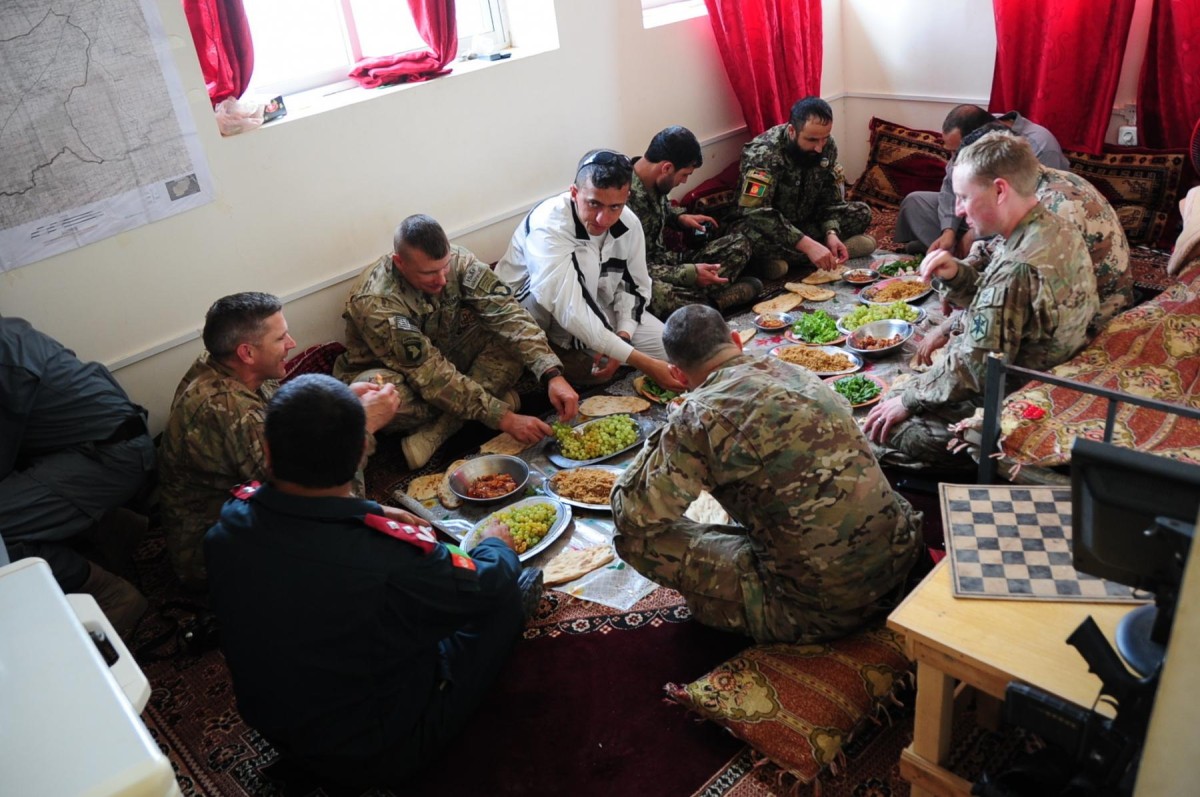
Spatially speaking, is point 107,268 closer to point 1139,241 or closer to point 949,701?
point 949,701

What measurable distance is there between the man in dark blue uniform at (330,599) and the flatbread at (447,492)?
1147mm

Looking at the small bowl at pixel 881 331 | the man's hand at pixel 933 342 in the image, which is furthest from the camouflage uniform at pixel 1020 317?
the small bowl at pixel 881 331

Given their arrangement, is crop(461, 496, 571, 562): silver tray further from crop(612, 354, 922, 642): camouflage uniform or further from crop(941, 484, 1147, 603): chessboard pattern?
crop(941, 484, 1147, 603): chessboard pattern

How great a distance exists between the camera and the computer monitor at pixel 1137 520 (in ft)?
4.74

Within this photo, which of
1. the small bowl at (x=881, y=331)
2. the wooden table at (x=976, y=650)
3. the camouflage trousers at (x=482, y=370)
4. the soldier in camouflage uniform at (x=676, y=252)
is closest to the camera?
the wooden table at (x=976, y=650)

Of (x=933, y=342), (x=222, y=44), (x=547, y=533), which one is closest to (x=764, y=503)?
(x=547, y=533)

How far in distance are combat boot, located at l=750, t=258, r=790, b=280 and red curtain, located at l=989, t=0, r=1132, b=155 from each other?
1.71 metres

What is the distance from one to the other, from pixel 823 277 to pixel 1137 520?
3842mm

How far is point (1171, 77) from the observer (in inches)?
196

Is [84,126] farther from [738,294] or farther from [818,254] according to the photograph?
[818,254]

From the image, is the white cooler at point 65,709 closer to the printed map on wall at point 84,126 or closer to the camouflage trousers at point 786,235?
the printed map on wall at point 84,126

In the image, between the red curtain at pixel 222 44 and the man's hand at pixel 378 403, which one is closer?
the man's hand at pixel 378 403

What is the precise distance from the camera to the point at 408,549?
223 cm

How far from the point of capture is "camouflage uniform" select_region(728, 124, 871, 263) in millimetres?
5324
